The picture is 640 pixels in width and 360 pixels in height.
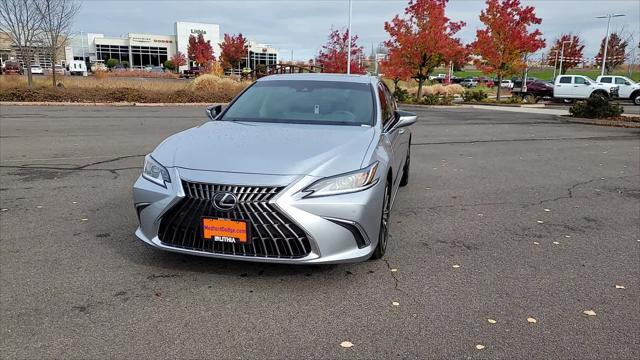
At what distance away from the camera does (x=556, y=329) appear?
3.09 m

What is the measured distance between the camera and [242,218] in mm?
3254

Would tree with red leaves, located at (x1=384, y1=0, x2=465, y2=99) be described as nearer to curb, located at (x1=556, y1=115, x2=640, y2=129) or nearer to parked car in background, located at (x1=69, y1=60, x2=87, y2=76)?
curb, located at (x1=556, y1=115, x2=640, y2=129)

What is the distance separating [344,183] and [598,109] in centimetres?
1832

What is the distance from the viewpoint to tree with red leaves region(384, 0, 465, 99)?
2823 cm

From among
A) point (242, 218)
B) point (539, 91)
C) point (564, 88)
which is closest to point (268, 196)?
point (242, 218)

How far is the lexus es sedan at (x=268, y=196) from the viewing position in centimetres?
326

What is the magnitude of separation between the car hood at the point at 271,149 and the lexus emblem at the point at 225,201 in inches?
7.5

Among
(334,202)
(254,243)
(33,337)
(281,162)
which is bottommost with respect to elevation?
(33,337)

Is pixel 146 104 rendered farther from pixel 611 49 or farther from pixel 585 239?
pixel 611 49

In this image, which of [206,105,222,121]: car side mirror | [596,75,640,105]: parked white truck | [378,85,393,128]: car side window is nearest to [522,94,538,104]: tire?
[596,75,640,105]: parked white truck

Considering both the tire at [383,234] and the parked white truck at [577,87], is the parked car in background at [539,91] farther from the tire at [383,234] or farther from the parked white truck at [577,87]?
the tire at [383,234]

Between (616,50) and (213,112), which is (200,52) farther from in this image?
(213,112)

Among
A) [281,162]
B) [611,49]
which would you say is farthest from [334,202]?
[611,49]

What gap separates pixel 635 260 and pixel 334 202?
2902mm
